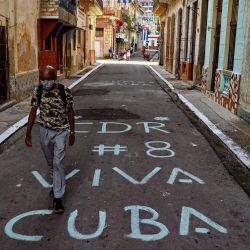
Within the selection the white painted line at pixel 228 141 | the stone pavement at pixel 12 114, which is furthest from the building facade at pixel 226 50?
the stone pavement at pixel 12 114

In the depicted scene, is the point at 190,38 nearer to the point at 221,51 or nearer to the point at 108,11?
the point at 221,51

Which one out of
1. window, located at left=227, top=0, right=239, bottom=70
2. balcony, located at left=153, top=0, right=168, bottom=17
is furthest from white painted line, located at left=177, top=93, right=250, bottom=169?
balcony, located at left=153, top=0, right=168, bottom=17

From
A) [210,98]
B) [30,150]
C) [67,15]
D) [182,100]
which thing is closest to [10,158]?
[30,150]

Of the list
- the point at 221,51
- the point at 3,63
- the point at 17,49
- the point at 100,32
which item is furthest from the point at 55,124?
the point at 100,32

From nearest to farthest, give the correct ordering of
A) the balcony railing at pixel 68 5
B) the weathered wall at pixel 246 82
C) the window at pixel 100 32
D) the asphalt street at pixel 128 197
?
the asphalt street at pixel 128 197 → the weathered wall at pixel 246 82 → the balcony railing at pixel 68 5 → the window at pixel 100 32

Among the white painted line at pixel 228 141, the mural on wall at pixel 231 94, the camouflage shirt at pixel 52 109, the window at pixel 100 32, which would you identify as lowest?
the white painted line at pixel 228 141

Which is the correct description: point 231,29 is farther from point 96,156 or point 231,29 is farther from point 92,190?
point 92,190

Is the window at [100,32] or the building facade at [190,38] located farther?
the window at [100,32]

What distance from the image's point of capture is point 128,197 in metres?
5.33

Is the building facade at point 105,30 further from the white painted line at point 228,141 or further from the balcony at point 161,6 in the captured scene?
the white painted line at point 228,141

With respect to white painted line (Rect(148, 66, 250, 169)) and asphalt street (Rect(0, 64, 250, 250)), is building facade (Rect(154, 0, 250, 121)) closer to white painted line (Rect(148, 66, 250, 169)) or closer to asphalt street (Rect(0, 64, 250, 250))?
white painted line (Rect(148, 66, 250, 169))

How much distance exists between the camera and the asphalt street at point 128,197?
4.21 m

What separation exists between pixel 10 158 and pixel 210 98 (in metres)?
10.1

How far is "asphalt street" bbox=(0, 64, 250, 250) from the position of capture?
4.21 meters
